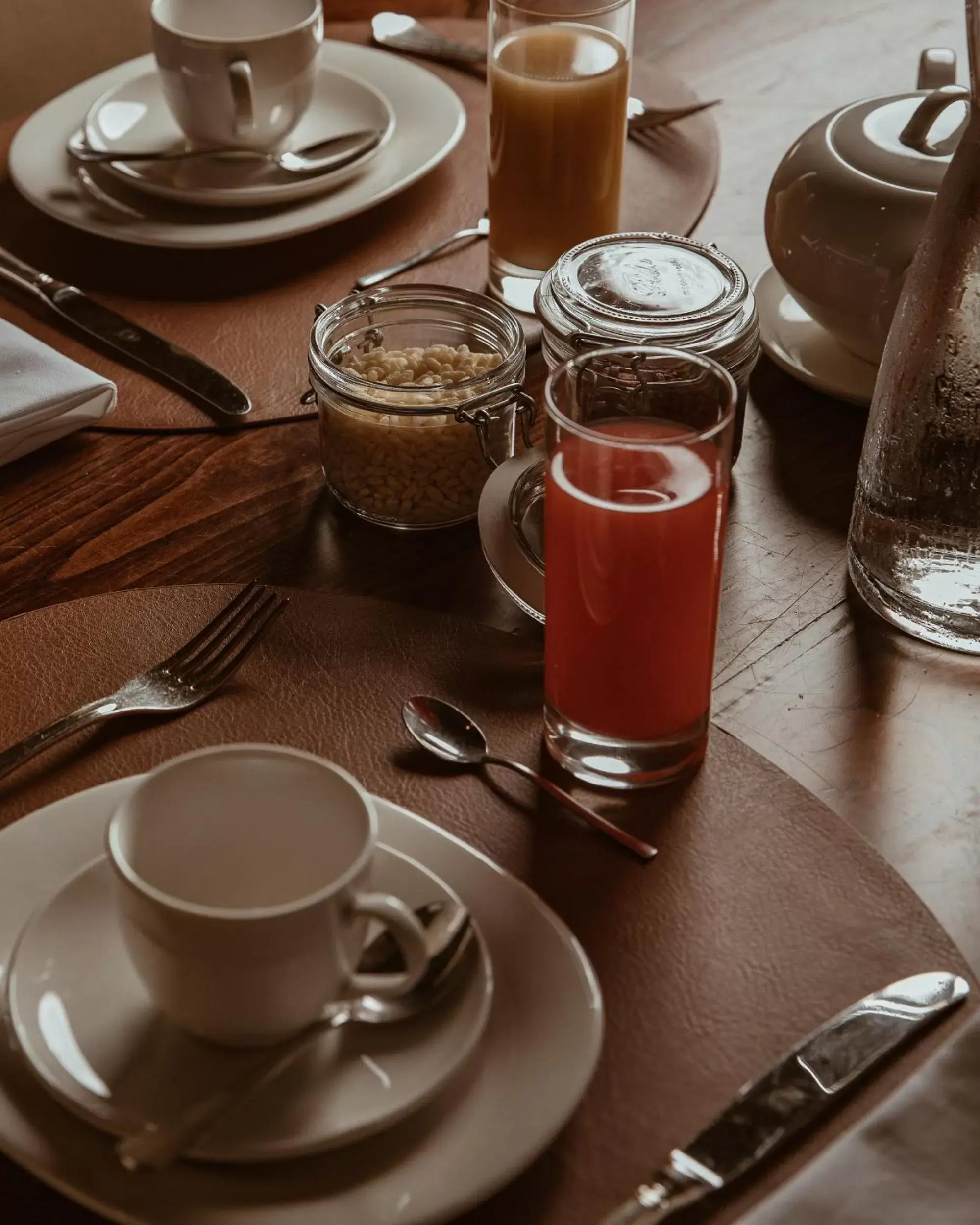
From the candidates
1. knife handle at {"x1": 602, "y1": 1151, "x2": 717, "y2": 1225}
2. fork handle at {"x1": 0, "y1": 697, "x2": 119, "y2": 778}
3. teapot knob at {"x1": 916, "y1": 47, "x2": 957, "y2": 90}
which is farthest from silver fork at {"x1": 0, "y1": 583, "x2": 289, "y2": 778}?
teapot knob at {"x1": 916, "y1": 47, "x2": 957, "y2": 90}

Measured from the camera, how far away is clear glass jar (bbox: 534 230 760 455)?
88 cm

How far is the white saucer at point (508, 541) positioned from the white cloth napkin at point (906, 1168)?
36 centimetres

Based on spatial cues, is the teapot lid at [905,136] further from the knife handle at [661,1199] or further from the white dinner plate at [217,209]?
the knife handle at [661,1199]

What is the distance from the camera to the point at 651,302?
90 cm

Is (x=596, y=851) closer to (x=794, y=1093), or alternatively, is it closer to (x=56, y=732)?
(x=794, y=1093)

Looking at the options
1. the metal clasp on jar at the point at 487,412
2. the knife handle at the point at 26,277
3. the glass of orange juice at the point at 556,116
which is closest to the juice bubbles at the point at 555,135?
the glass of orange juice at the point at 556,116

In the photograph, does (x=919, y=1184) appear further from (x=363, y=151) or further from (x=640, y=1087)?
(x=363, y=151)

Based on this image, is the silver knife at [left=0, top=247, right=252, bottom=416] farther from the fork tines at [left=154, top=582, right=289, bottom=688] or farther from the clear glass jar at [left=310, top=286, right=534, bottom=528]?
the fork tines at [left=154, top=582, right=289, bottom=688]

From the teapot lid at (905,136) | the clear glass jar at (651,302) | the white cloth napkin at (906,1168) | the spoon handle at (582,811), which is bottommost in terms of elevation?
the spoon handle at (582,811)

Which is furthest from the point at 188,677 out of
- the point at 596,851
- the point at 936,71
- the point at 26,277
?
the point at 936,71

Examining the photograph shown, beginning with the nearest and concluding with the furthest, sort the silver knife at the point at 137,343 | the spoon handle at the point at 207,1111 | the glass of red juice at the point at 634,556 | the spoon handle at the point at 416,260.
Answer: the spoon handle at the point at 207,1111, the glass of red juice at the point at 634,556, the silver knife at the point at 137,343, the spoon handle at the point at 416,260

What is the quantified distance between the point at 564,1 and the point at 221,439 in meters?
0.43

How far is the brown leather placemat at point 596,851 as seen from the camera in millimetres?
540

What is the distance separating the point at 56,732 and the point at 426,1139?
1.05 ft
